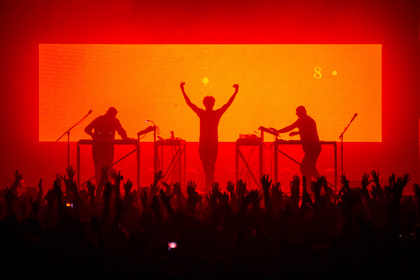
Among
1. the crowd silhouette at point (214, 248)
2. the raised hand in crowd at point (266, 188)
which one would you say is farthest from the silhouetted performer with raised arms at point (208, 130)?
the crowd silhouette at point (214, 248)

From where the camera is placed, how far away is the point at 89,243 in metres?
1.69

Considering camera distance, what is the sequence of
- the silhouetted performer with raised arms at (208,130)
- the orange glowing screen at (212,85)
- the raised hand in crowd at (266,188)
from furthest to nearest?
the orange glowing screen at (212,85), the silhouetted performer with raised arms at (208,130), the raised hand in crowd at (266,188)

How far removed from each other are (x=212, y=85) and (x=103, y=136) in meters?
2.86

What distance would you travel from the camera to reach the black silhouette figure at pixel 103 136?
290 inches

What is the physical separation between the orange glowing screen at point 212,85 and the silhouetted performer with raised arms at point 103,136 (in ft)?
6.36

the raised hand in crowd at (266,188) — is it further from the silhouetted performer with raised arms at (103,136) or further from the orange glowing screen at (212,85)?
the orange glowing screen at (212,85)

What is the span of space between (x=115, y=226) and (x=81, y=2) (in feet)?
28.4

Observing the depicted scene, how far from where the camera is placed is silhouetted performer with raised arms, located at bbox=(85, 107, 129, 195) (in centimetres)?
737

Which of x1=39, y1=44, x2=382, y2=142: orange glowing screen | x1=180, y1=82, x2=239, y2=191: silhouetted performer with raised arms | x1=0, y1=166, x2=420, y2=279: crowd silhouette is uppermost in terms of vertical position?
x1=39, y1=44, x2=382, y2=142: orange glowing screen

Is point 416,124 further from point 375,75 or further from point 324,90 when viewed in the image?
point 324,90

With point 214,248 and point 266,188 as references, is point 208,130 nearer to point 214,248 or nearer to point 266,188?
point 266,188

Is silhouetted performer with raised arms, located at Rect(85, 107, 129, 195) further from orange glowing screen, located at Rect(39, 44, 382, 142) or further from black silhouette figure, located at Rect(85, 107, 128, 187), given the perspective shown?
orange glowing screen, located at Rect(39, 44, 382, 142)

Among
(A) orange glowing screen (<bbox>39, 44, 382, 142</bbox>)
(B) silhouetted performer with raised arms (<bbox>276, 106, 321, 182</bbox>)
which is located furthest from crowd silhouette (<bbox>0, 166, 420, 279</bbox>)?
(A) orange glowing screen (<bbox>39, 44, 382, 142</bbox>)

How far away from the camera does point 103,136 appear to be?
24.6ft
